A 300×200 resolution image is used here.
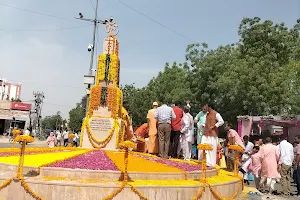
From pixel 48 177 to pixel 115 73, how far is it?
606 centimetres

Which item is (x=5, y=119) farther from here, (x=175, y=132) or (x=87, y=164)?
(x=87, y=164)

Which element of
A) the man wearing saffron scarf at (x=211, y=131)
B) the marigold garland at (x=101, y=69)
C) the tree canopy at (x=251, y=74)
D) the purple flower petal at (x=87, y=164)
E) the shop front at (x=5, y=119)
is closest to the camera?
the purple flower petal at (x=87, y=164)

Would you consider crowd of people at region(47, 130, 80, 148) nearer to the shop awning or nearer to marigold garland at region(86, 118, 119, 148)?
marigold garland at region(86, 118, 119, 148)

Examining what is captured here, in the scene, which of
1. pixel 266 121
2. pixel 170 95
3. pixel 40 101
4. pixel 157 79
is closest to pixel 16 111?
pixel 40 101

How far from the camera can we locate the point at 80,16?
22.2 metres

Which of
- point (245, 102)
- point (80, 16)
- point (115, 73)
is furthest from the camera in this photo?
point (245, 102)

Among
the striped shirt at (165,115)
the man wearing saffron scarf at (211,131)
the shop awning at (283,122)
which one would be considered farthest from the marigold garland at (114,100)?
the shop awning at (283,122)

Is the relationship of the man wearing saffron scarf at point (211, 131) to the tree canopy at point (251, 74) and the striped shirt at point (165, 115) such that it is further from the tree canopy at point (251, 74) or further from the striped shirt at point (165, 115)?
the tree canopy at point (251, 74)

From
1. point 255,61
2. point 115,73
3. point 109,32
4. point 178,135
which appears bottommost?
point 178,135

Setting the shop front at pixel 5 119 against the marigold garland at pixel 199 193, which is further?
the shop front at pixel 5 119

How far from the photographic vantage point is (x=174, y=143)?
9797 millimetres

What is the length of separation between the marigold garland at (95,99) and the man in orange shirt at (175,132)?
2.77 metres

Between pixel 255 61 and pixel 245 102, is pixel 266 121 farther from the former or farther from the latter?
pixel 255 61

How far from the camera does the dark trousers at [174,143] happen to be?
31.4 feet
